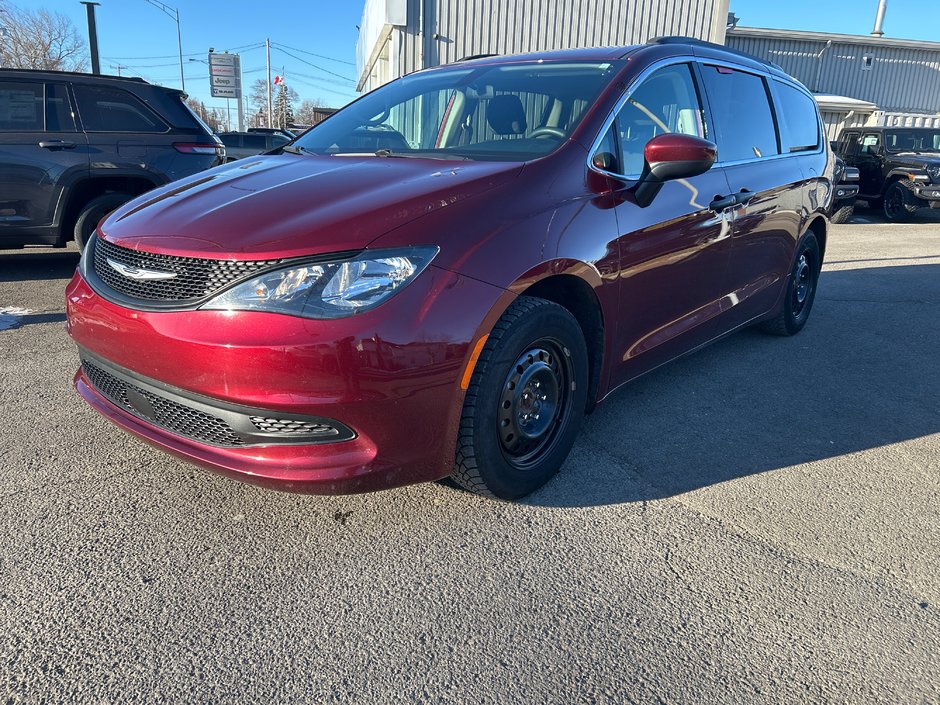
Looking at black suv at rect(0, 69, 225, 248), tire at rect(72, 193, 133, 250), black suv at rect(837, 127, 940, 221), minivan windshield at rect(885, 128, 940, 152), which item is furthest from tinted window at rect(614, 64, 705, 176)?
minivan windshield at rect(885, 128, 940, 152)

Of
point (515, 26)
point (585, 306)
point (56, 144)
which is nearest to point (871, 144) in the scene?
point (515, 26)

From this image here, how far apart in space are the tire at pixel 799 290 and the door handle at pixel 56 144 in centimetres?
620

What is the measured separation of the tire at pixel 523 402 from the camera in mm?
2381

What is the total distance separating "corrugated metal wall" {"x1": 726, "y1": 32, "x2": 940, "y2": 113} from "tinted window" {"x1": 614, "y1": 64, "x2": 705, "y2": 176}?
21522mm

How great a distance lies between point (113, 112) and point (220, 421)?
5599 mm

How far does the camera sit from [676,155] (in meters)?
2.84

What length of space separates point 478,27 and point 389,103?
1047 cm

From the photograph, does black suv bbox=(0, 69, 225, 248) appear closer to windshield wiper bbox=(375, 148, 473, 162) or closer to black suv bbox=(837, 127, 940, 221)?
windshield wiper bbox=(375, 148, 473, 162)

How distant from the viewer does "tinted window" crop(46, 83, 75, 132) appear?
6.25m

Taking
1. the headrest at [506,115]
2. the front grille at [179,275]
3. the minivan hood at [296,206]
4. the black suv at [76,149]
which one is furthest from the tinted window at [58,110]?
the headrest at [506,115]

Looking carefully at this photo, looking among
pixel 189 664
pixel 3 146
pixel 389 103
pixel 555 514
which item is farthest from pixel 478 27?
pixel 189 664

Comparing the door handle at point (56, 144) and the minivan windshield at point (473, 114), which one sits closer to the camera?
the minivan windshield at point (473, 114)

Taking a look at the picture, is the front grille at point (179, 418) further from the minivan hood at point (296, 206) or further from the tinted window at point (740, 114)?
the tinted window at point (740, 114)

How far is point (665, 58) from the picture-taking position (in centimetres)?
337
